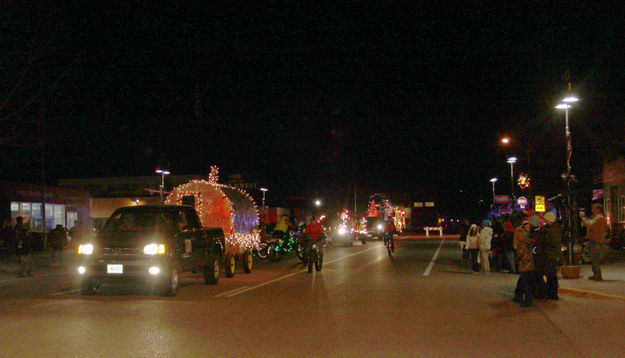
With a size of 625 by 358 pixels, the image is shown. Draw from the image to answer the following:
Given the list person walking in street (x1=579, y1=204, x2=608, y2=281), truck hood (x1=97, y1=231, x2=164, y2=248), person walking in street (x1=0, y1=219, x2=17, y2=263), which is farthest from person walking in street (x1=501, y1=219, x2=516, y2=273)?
person walking in street (x1=0, y1=219, x2=17, y2=263)

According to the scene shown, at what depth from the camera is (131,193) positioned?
61156mm

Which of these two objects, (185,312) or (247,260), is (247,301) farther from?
(247,260)

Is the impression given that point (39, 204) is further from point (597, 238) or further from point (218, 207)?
point (597, 238)

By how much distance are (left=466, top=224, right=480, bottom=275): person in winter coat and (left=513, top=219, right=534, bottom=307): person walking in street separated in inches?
312

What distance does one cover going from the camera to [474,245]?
70.9ft

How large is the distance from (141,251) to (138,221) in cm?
188

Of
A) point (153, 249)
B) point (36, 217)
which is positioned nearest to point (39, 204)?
point (36, 217)

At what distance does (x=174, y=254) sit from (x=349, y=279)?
5902 millimetres

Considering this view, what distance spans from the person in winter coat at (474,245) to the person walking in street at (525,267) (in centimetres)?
792

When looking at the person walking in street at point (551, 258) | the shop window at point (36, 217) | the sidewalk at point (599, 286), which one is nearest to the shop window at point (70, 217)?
the shop window at point (36, 217)

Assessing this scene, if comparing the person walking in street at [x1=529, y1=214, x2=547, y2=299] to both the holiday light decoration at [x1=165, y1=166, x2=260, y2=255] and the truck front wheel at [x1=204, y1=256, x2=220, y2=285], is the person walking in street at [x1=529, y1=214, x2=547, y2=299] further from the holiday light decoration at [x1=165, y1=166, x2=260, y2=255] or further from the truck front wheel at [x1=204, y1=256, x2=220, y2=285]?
the holiday light decoration at [x1=165, y1=166, x2=260, y2=255]

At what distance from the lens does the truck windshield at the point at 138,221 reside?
15328mm

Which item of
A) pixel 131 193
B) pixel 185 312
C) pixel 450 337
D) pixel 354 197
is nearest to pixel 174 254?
pixel 185 312

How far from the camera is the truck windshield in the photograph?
15.3 m
